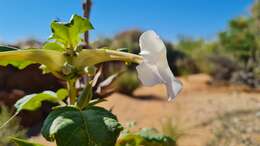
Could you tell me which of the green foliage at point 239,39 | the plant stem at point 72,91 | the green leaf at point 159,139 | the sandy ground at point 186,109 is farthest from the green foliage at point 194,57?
the plant stem at point 72,91

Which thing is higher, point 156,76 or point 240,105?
point 156,76

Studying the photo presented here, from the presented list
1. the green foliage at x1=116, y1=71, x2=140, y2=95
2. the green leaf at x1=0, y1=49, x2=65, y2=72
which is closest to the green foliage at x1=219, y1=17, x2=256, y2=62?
Result: the green foliage at x1=116, y1=71, x2=140, y2=95

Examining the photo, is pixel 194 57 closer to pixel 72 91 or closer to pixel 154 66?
pixel 72 91

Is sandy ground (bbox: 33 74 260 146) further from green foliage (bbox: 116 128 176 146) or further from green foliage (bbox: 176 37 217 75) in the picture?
green foliage (bbox: 176 37 217 75)

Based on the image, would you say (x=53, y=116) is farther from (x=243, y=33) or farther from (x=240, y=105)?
(x=243, y=33)

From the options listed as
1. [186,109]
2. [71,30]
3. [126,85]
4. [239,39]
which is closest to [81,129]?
[71,30]

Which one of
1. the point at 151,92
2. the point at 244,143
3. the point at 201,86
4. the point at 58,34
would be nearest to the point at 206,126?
the point at 244,143

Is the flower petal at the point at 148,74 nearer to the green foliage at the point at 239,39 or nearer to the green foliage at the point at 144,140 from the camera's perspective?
the green foliage at the point at 144,140
